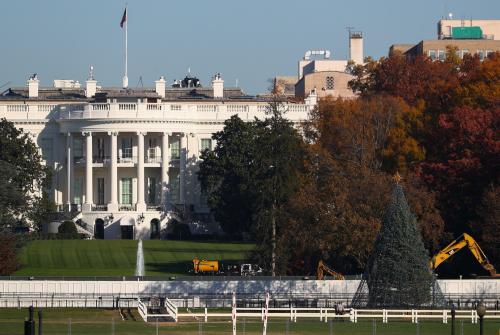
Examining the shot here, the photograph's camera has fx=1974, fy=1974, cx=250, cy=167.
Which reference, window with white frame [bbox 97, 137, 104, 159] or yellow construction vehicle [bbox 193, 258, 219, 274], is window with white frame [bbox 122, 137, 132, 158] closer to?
window with white frame [bbox 97, 137, 104, 159]

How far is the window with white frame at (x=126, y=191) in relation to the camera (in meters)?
163

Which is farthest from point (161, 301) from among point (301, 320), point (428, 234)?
point (428, 234)

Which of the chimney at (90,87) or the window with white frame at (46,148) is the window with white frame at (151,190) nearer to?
the window with white frame at (46,148)

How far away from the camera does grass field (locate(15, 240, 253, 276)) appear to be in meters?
124

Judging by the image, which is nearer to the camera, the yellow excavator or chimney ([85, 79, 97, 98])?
the yellow excavator

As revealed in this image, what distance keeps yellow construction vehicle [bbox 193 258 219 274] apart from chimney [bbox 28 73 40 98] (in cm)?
5381

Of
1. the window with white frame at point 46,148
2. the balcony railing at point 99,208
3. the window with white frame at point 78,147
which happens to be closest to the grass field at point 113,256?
the balcony railing at point 99,208

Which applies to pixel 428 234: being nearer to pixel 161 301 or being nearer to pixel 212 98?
pixel 161 301

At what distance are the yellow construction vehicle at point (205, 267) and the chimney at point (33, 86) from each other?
5381 cm

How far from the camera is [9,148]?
14500cm

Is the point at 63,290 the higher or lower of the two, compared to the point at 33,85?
lower

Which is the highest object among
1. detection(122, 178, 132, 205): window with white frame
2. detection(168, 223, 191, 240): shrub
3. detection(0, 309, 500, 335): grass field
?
detection(122, 178, 132, 205): window with white frame

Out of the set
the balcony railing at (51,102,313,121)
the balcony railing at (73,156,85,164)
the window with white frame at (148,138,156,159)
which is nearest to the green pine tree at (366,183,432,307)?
the balcony railing at (51,102,313,121)

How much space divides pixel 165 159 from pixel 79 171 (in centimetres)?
784
